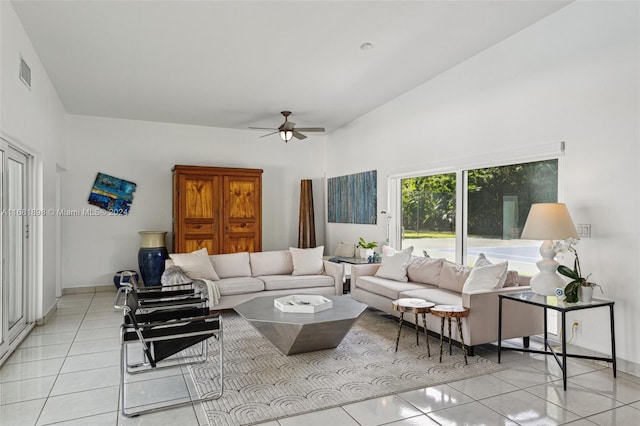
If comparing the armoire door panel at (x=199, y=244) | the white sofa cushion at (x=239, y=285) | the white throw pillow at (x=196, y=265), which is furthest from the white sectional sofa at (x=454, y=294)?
the armoire door panel at (x=199, y=244)

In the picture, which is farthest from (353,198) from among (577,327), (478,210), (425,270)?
(577,327)

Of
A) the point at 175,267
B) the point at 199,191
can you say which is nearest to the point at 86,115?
the point at 199,191

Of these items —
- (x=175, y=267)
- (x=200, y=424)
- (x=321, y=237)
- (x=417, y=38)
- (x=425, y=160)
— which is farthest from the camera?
(x=321, y=237)

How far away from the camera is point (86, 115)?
23.0 ft

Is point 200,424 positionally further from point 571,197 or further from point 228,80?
point 228,80

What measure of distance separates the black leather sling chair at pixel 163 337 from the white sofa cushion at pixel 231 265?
178 centimetres

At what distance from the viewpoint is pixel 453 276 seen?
453cm

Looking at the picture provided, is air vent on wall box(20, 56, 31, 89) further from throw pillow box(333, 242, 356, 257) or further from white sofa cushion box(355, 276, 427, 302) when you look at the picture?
throw pillow box(333, 242, 356, 257)

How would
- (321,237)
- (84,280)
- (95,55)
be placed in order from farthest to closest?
1. (321,237)
2. (84,280)
3. (95,55)

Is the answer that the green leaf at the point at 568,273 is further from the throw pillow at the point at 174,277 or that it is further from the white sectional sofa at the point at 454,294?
the throw pillow at the point at 174,277

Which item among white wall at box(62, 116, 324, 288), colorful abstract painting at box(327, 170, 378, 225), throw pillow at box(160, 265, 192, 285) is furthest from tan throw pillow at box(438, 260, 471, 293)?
white wall at box(62, 116, 324, 288)

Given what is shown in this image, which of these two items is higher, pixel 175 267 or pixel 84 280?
pixel 175 267

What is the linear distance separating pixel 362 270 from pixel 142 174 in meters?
4.47

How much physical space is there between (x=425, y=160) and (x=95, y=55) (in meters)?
4.25
